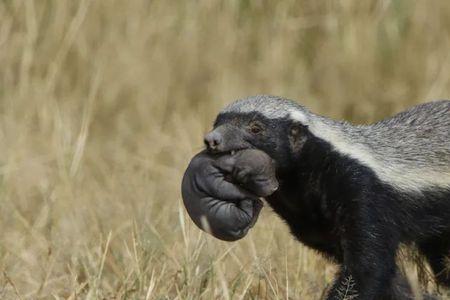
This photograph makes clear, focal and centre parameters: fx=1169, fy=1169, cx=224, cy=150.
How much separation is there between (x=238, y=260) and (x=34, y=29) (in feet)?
10.6

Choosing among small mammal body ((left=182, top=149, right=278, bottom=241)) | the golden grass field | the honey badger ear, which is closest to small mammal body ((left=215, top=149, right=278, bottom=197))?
small mammal body ((left=182, top=149, right=278, bottom=241))

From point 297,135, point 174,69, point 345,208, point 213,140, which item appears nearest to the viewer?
point 213,140

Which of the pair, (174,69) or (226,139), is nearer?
(226,139)

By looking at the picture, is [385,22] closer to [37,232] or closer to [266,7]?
[266,7]

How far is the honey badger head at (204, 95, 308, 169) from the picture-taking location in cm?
480

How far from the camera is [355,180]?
484 centimetres

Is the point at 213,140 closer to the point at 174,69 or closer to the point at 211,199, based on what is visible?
the point at 211,199

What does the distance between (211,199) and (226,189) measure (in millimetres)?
73

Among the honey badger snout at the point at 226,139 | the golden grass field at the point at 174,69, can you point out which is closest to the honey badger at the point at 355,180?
the honey badger snout at the point at 226,139

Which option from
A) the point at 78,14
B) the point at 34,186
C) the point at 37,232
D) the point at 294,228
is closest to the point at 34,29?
the point at 78,14

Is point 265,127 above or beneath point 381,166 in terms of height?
above

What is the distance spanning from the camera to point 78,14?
27.3 ft

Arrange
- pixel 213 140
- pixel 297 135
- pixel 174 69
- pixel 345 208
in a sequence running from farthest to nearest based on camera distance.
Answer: pixel 174 69 → pixel 297 135 → pixel 345 208 → pixel 213 140

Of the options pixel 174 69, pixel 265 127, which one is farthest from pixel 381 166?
pixel 174 69
